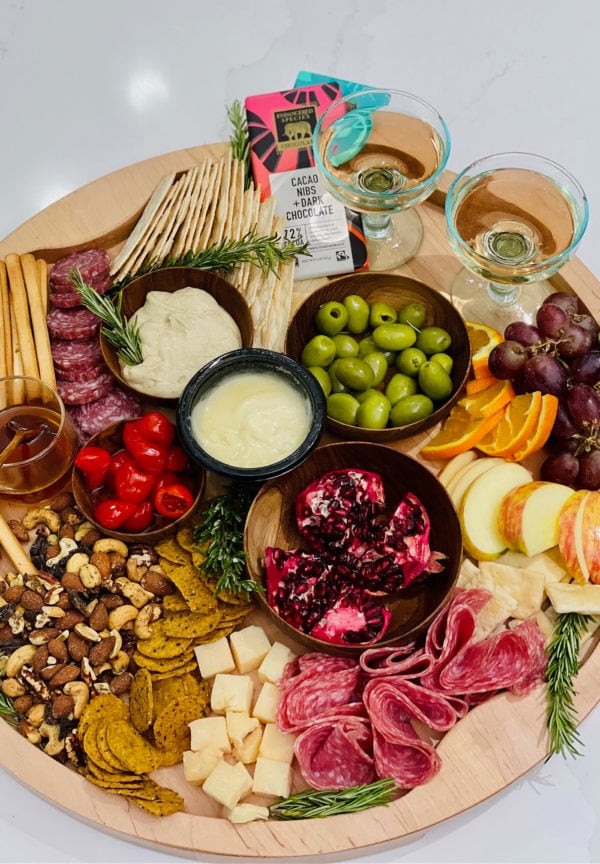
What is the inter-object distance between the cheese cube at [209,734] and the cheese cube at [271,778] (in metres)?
0.09

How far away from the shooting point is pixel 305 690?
221 cm

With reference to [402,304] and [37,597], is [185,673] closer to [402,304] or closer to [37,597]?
[37,597]

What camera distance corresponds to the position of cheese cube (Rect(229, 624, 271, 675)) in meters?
2.29

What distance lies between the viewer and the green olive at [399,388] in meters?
2.48

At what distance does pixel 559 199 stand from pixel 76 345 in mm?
1406

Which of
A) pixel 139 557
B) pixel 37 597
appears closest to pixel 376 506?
pixel 139 557

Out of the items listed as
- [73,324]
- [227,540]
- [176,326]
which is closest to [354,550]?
[227,540]

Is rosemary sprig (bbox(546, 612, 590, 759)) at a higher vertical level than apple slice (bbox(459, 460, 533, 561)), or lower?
lower

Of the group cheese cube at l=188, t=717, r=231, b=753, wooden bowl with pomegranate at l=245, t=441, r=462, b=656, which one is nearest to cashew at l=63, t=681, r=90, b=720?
cheese cube at l=188, t=717, r=231, b=753

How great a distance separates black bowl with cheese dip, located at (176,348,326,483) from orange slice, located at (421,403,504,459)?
364 mm

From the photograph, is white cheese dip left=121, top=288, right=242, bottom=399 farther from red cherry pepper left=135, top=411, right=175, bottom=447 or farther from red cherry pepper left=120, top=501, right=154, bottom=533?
red cherry pepper left=120, top=501, right=154, bottom=533

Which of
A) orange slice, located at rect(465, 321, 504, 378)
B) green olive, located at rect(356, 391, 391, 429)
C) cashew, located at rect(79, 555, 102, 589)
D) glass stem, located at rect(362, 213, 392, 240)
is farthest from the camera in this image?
glass stem, located at rect(362, 213, 392, 240)

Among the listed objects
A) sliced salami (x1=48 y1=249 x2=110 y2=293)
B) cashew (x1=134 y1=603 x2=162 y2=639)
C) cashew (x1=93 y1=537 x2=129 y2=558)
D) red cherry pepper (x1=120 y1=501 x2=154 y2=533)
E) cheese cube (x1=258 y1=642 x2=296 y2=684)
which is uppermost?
sliced salami (x1=48 y1=249 x2=110 y2=293)

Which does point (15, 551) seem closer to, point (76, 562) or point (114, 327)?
point (76, 562)
